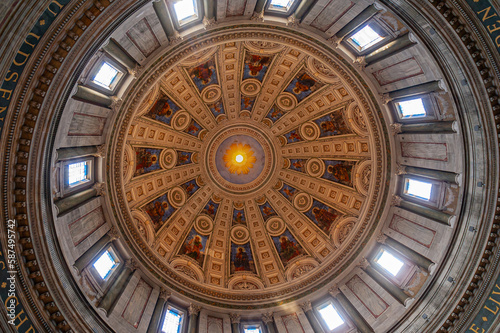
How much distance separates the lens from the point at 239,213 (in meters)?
31.2

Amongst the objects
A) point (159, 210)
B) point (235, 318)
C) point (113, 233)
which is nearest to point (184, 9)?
point (113, 233)

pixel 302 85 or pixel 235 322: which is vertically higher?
pixel 302 85

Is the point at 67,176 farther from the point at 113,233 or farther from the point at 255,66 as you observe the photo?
the point at 255,66

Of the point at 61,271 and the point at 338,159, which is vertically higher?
the point at 338,159

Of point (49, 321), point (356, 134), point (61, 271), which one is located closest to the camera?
point (49, 321)

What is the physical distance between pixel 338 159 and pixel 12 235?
23.7m

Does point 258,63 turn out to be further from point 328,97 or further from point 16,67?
point 16,67

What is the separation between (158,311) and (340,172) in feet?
60.2

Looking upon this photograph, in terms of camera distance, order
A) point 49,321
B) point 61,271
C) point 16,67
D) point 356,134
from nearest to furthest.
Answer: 1. point 16,67
2. point 49,321
3. point 61,271
4. point 356,134

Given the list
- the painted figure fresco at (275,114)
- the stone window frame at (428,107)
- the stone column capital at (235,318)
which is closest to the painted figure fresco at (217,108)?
the painted figure fresco at (275,114)

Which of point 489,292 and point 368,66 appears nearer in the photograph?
point 489,292

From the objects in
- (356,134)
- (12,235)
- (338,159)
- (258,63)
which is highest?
(258,63)

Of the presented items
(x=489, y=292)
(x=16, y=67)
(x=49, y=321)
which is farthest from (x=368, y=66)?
(x=49, y=321)

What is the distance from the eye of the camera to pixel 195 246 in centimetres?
2752
